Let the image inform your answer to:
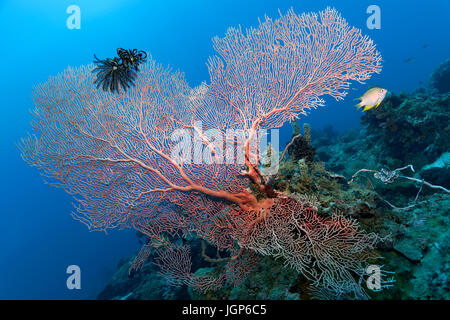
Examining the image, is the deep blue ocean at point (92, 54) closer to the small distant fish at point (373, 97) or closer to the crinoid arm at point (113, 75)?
the crinoid arm at point (113, 75)

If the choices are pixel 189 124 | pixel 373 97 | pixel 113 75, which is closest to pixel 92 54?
pixel 113 75

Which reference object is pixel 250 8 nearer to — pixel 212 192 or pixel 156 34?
pixel 156 34

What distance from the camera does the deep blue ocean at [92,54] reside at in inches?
1684

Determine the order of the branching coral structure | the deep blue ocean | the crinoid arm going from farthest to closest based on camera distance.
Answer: the deep blue ocean < the crinoid arm < the branching coral structure

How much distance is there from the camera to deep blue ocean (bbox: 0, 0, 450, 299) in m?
42.8

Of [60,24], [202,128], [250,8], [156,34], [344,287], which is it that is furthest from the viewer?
[156,34]

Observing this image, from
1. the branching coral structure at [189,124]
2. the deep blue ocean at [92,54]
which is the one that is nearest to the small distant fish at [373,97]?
the branching coral structure at [189,124]

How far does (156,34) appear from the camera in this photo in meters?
83.8

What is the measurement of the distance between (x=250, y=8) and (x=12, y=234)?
108 meters

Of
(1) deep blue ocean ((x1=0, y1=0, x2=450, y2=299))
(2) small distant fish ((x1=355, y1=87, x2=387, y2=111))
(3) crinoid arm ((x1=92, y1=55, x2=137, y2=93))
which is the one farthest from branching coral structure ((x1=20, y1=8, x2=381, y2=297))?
(1) deep blue ocean ((x1=0, y1=0, x2=450, y2=299))

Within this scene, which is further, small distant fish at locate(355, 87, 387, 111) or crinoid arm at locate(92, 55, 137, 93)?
crinoid arm at locate(92, 55, 137, 93)

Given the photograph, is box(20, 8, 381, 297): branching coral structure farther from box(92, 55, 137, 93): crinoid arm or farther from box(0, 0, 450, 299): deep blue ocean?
box(0, 0, 450, 299): deep blue ocean

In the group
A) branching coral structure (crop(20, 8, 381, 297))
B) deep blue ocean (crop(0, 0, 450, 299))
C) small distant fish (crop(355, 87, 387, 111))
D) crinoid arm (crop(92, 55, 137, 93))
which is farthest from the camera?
deep blue ocean (crop(0, 0, 450, 299))
